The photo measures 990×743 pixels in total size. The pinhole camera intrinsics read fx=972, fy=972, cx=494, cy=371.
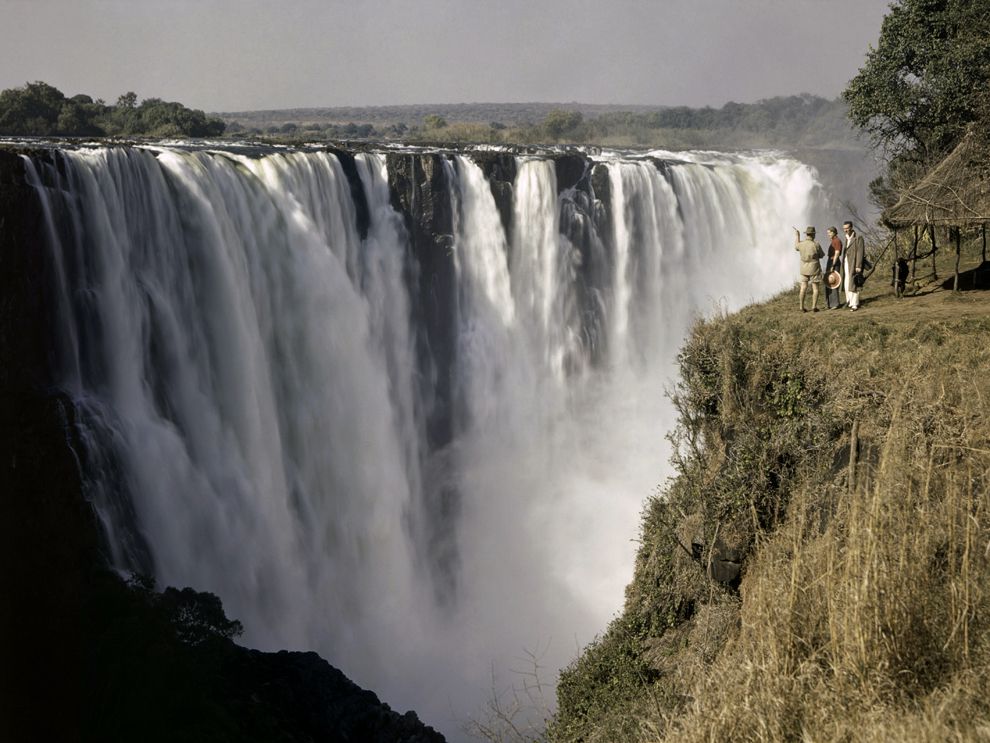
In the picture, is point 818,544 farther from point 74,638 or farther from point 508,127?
point 508,127

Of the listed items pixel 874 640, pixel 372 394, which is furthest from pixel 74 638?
pixel 372 394

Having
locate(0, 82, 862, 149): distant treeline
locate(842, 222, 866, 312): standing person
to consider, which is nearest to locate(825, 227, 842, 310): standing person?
locate(842, 222, 866, 312): standing person

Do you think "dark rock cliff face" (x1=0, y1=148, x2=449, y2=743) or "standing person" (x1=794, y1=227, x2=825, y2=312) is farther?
"standing person" (x1=794, y1=227, x2=825, y2=312)

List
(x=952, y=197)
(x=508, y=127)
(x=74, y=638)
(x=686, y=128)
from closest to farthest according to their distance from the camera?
(x=74, y=638) → (x=952, y=197) → (x=686, y=128) → (x=508, y=127)

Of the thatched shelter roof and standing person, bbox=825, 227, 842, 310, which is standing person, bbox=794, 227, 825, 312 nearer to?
standing person, bbox=825, 227, 842, 310

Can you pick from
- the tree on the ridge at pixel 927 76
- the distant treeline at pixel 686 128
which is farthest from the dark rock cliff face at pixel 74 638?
the distant treeline at pixel 686 128
